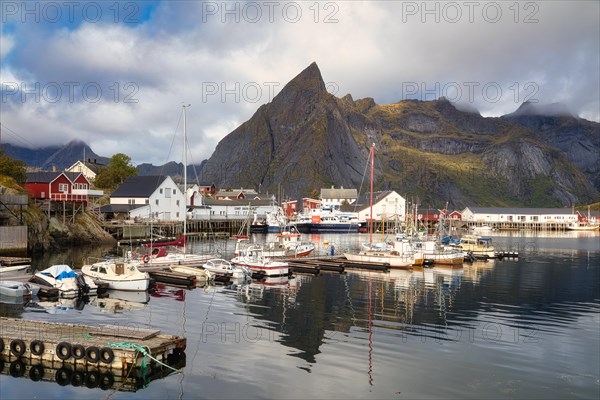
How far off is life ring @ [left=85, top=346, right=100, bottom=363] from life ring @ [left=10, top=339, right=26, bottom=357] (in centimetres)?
337

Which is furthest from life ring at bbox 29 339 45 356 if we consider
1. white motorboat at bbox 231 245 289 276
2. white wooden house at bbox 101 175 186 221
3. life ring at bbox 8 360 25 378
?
white wooden house at bbox 101 175 186 221

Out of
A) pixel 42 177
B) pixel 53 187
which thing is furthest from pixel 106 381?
pixel 42 177

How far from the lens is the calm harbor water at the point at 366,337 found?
22.4 m

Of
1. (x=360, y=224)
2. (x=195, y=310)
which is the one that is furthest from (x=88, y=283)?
(x=360, y=224)

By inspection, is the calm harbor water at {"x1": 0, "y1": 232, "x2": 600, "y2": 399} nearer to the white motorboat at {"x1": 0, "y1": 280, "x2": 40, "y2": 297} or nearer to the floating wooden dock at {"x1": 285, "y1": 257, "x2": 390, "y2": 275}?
the white motorboat at {"x1": 0, "y1": 280, "x2": 40, "y2": 297}

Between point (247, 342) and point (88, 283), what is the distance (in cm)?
1866

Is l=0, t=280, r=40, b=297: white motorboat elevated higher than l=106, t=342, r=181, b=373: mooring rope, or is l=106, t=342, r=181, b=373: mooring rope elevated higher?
l=0, t=280, r=40, b=297: white motorboat

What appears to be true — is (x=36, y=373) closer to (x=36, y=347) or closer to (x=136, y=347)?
(x=36, y=347)

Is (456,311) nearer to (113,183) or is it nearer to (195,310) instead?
(195,310)

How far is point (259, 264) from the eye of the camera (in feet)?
177

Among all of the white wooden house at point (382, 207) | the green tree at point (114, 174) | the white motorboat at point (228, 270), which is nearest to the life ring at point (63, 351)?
the white motorboat at point (228, 270)

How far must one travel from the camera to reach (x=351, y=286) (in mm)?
49500

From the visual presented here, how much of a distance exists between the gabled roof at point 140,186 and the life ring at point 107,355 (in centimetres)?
8896

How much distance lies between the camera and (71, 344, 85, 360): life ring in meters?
22.4
